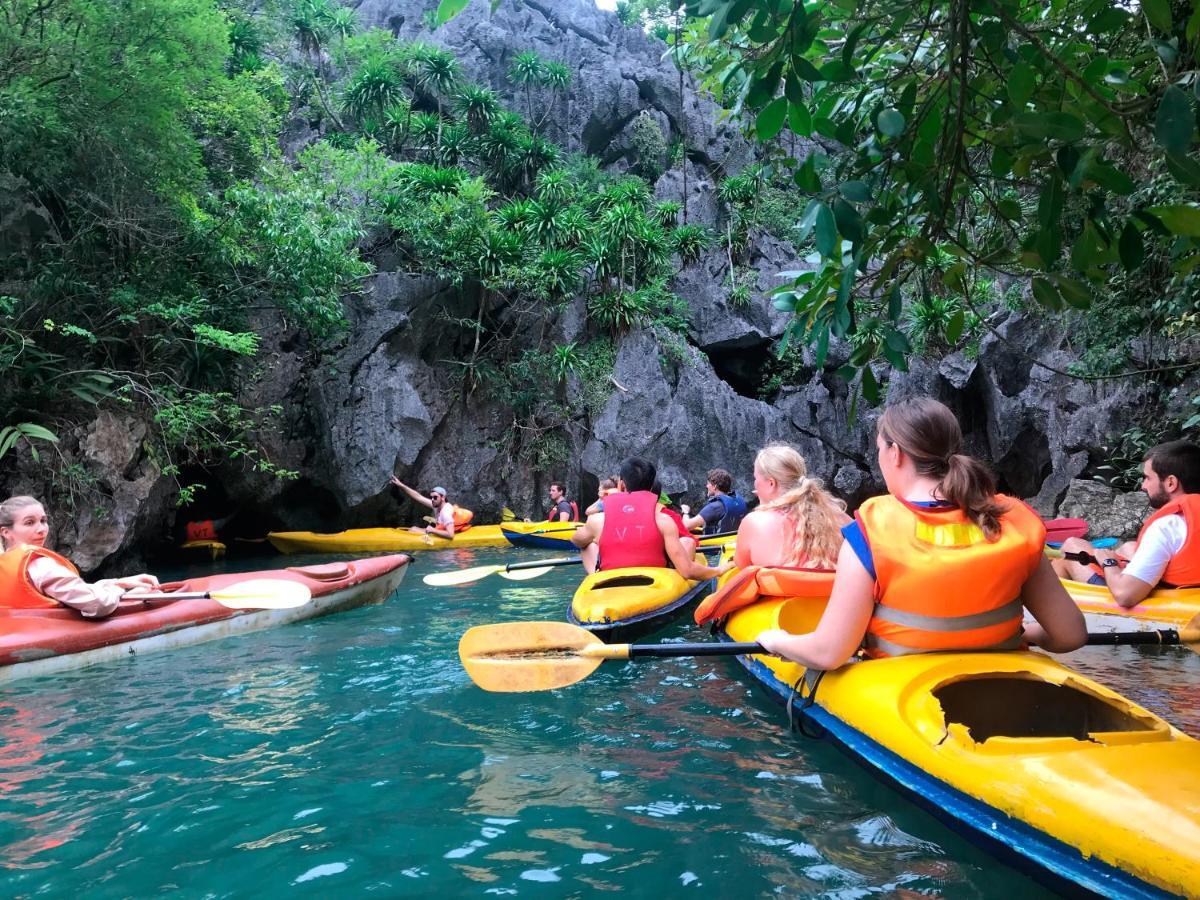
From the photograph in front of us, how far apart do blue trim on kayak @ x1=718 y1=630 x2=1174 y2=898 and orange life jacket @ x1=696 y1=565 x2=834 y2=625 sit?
4.38ft

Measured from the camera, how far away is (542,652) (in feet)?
11.5

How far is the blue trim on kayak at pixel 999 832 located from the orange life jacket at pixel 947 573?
1.29 feet

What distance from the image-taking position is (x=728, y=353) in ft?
70.7

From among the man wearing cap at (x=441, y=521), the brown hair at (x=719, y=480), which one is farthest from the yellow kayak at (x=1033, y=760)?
the man wearing cap at (x=441, y=521)

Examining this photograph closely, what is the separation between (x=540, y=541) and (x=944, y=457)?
34.4 feet

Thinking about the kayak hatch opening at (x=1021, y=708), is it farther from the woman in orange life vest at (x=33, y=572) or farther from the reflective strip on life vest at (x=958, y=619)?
the woman in orange life vest at (x=33, y=572)

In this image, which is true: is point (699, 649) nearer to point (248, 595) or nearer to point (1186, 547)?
point (1186, 547)

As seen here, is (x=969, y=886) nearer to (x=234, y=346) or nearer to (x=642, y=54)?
(x=234, y=346)

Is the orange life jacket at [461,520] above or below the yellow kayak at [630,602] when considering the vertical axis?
below

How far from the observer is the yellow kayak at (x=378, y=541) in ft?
43.4

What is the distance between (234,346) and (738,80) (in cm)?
974

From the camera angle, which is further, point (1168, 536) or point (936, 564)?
point (1168, 536)

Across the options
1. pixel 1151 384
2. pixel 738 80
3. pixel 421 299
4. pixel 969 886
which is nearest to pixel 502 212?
pixel 421 299

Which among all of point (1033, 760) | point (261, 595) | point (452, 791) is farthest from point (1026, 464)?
point (452, 791)
